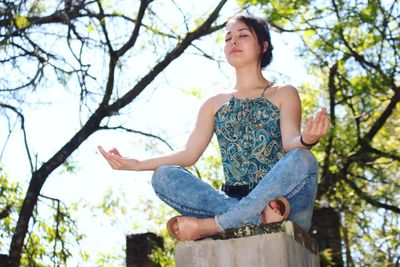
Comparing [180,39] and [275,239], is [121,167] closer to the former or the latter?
[275,239]

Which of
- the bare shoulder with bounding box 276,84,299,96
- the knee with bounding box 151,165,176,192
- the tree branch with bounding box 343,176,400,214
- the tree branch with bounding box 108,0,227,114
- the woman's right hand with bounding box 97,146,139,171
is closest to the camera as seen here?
the knee with bounding box 151,165,176,192

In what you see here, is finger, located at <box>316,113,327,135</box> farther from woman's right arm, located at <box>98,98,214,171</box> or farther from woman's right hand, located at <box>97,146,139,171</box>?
woman's right hand, located at <box>97,146,139,171</box>

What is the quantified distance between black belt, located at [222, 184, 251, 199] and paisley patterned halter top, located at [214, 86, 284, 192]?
0.01 metres

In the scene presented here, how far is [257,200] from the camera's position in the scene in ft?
11.3

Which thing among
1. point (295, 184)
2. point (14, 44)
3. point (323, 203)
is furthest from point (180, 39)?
point (295, 184)

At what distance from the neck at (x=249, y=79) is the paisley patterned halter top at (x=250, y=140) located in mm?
101

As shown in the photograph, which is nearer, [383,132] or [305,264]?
[305,264]

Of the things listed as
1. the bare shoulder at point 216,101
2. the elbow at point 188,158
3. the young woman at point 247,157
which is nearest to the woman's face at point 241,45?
the young woman at point 247,157

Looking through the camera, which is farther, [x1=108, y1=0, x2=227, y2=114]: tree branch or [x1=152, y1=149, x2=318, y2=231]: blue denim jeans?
[x1=108, y1=0, x2=227, y2=114]: tree branch

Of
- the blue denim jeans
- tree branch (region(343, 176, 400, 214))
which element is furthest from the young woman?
tree branch (region(343, 176, 400, 214))

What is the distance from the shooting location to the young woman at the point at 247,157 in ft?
11.3

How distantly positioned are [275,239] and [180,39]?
506 centimetres

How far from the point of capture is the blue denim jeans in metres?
3.44

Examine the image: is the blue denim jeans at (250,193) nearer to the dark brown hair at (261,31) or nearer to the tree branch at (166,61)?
the dark brown hair at (261,31)
